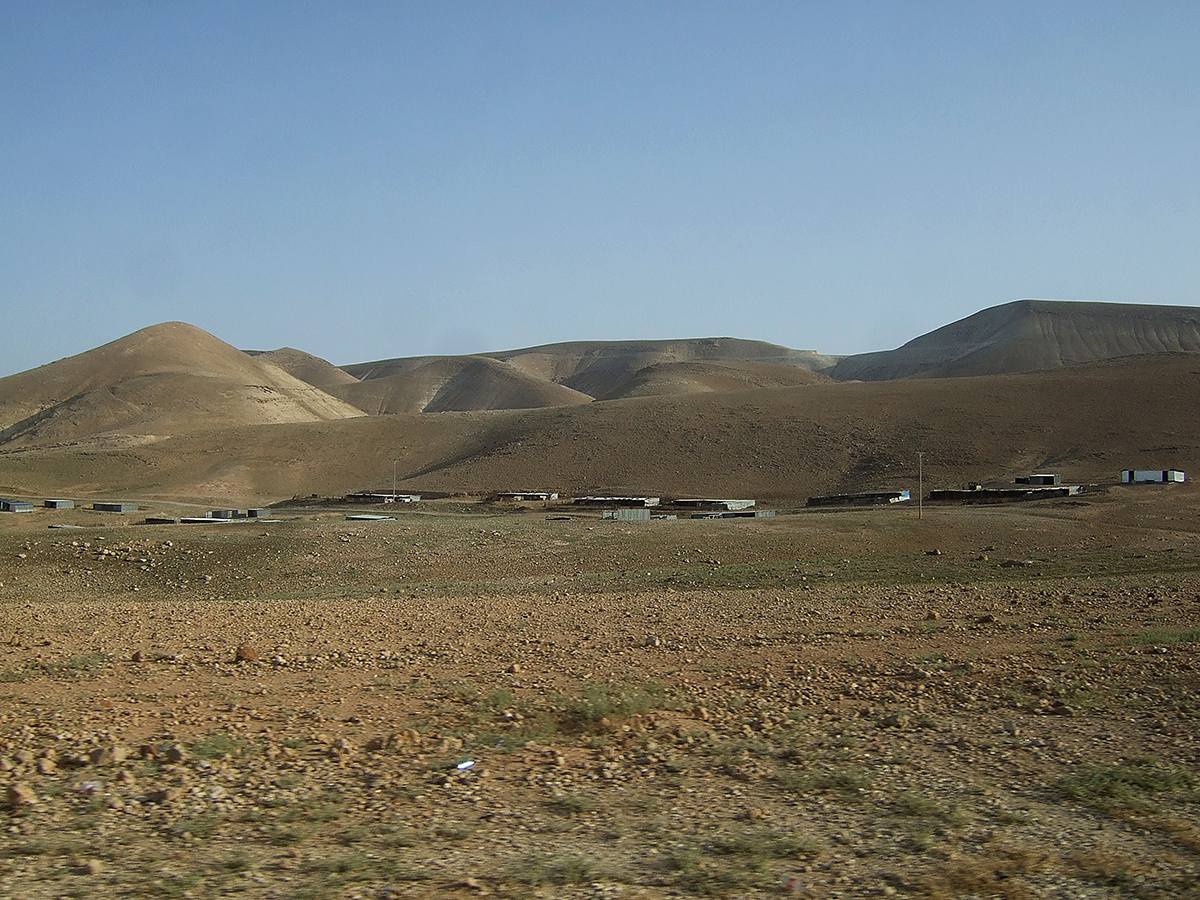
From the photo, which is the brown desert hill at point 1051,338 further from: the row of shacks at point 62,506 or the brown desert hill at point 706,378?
the row of shacks at point 62,506

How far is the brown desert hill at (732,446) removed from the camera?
63.6 m

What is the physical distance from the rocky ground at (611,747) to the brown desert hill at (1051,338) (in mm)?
162756

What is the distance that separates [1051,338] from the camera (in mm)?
177375

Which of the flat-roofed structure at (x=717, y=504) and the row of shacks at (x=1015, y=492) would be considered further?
the flat-roofed structure at (x=717, y=504)

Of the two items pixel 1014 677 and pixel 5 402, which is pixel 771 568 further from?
pixel 5 402

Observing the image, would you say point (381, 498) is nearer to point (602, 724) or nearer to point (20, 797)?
point (602, 724)

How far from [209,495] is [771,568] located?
5735cm

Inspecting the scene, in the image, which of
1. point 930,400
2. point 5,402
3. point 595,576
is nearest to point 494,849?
point 595,576

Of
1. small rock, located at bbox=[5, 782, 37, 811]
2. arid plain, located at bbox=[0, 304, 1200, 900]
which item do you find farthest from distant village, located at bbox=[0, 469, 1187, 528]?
small rock, located at bbox=[5, 782, 37, 811]

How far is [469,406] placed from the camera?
7618 inches

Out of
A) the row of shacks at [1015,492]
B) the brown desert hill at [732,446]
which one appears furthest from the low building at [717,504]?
the brown desert hill at [732,446]

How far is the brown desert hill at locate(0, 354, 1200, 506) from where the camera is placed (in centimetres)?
6356

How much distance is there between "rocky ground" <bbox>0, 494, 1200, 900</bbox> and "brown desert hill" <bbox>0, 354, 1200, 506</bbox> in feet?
151

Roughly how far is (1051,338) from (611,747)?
186270mm
